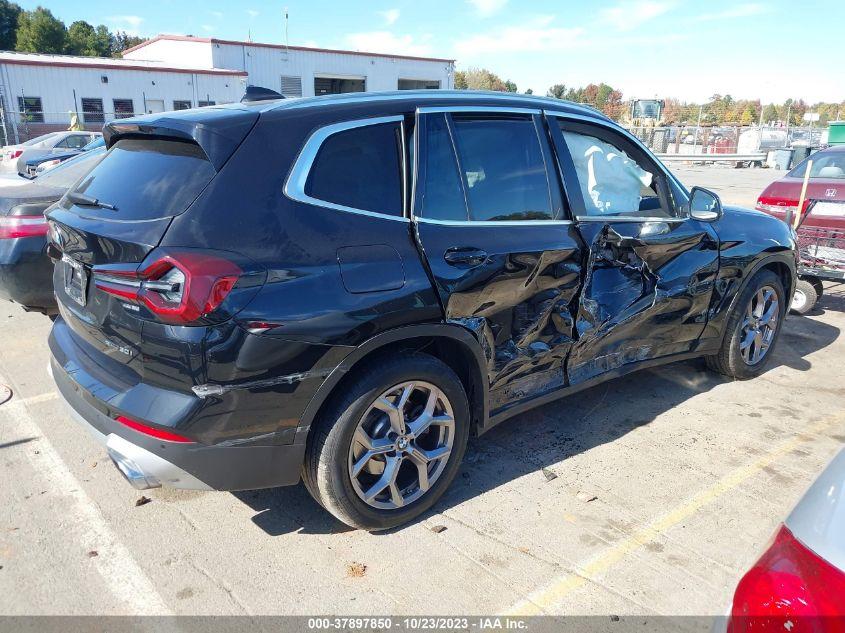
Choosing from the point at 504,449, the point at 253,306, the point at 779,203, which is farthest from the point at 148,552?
the point at 779,203

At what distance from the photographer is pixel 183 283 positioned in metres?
2.45

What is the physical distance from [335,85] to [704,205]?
49596mm

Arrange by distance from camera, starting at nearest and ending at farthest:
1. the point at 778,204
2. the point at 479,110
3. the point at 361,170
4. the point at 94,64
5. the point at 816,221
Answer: the point at 361,170, the point at 479,110, the point at 816,221, the point at 778,204, the point at 94,64

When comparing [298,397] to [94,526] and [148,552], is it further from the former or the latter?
[94,526]

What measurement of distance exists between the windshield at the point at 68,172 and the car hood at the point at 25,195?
0.38ft

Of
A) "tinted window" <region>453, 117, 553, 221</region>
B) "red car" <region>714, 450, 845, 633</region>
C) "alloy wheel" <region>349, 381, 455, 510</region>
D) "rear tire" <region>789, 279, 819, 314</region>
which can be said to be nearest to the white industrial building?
"rear tire" <region>789, 279, 819, 314</region>

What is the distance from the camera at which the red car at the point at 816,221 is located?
6.78 metres

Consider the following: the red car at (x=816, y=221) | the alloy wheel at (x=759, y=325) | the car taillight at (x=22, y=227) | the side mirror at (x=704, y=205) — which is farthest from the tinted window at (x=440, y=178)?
the red car at (x=816, y=221)

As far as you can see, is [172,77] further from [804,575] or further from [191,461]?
[804,575]

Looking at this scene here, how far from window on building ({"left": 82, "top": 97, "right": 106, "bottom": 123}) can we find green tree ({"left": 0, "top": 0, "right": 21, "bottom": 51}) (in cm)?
4637

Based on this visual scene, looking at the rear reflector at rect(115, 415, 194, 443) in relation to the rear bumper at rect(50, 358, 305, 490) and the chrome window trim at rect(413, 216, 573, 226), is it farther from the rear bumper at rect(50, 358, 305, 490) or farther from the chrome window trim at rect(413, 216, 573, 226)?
the chrome window trim at rect(413, 216, 573, 226)

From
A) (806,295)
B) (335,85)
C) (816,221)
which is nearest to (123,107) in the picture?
(335,85)

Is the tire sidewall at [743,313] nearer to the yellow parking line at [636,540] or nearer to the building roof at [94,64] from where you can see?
the yellow parking line at [636,540]

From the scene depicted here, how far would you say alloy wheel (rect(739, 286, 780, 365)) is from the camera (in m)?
5.02
